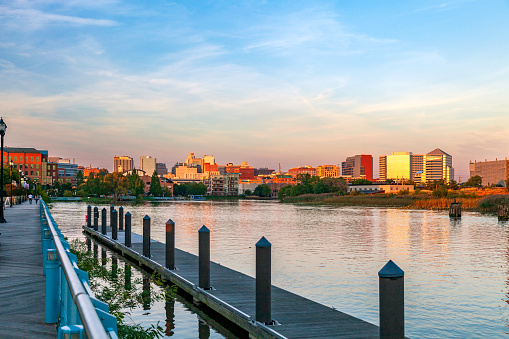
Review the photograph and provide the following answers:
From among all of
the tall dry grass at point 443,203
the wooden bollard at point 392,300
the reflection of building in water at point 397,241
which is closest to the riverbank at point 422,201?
the tall dry grass at point 443,203

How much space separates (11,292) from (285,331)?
5.34 m

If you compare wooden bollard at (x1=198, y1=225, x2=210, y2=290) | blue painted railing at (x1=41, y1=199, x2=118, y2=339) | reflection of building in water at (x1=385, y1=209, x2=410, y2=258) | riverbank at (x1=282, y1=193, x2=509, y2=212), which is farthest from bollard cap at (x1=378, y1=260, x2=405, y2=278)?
riverbank at (x1=282, y1=193, x2=509, y2=212)

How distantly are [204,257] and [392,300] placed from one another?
27.5 feet

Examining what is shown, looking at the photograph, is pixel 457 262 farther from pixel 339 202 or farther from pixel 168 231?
pixel 339 202

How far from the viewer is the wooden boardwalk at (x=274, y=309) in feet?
34.8

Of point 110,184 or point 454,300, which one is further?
point 110,184

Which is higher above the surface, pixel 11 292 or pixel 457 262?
pixel 11 292

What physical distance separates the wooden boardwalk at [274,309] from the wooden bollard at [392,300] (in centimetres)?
322

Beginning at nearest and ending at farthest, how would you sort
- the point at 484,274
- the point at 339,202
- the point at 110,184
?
the point at 484,274 → the point at 339,202 → the point at 110,184

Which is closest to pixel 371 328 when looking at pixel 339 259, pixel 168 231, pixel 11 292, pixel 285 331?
pixel 285 331

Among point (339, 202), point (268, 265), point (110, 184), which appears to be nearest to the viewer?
point (268, 265)

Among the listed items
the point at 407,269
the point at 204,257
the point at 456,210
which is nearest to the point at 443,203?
the point at 456,210

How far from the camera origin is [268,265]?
1114 centimetres

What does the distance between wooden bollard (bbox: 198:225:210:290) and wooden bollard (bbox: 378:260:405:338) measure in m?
8.16
